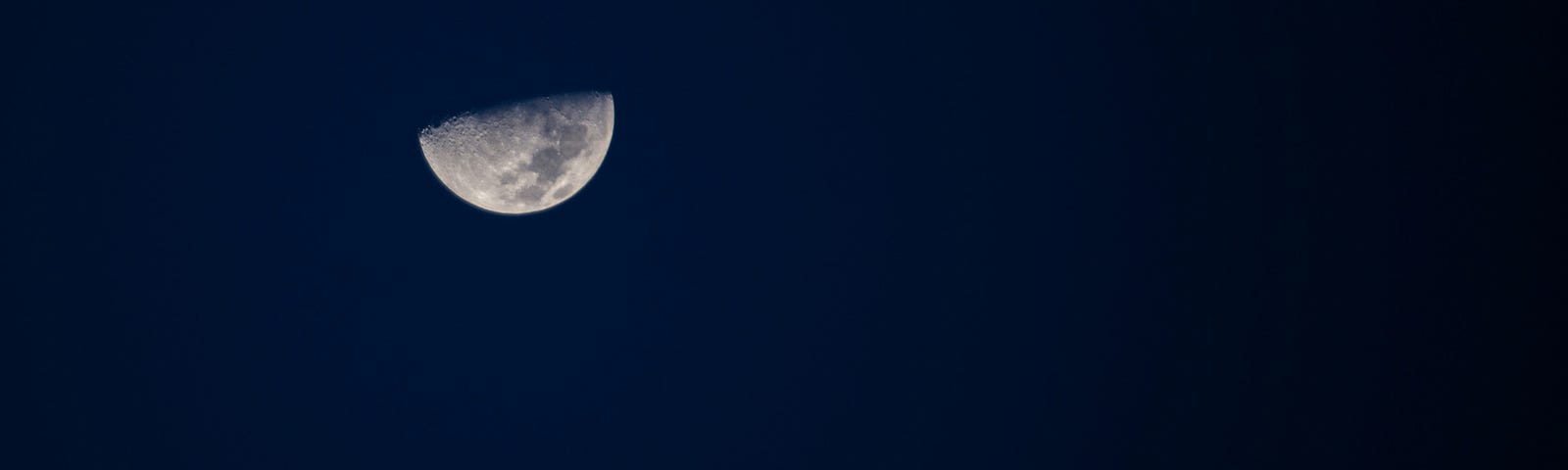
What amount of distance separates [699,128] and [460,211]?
132 cm

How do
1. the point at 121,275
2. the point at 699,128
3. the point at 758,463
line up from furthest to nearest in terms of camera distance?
the point at 758,463 < the point at 699,128 < the point at 121,275

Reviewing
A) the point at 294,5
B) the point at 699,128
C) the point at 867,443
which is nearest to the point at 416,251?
the point at 294,5

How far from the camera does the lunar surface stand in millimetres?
3520

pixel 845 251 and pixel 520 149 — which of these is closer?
pixel 520 149

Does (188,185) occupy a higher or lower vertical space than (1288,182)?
higher

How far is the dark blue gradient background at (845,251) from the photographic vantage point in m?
3.54

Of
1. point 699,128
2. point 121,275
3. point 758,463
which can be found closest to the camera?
point 121,275

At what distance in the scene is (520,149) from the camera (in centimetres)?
355

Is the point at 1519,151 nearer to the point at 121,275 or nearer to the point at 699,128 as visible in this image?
the point at 699,128

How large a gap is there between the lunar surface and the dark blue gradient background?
100mm

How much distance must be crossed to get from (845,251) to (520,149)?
1.80m

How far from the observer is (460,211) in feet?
12.1

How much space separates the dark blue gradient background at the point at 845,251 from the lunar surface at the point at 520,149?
0.10 m

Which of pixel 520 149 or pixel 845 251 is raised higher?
pixel 520 149
